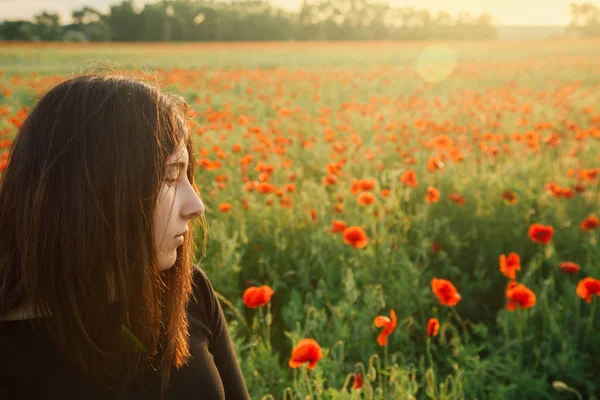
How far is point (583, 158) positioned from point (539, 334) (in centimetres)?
321

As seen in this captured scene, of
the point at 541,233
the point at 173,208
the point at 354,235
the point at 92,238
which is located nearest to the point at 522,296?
the point at 541,233

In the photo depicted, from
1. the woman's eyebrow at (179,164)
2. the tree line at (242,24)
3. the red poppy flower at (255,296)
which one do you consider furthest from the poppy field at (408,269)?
the tree line at (242,24)

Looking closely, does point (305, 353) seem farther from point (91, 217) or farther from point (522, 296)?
point (522, 296)

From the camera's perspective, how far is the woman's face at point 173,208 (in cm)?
115

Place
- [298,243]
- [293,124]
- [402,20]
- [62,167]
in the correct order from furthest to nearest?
[402,20] → [293,124] → [298,243] → [62,167]

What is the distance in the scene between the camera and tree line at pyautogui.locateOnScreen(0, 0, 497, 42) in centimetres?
3922

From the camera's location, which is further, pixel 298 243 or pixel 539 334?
pixel 298 243

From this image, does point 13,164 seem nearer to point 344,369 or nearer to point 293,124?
point 344,369

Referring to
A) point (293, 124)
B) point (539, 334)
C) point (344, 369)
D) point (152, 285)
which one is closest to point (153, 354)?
point (152, 285)

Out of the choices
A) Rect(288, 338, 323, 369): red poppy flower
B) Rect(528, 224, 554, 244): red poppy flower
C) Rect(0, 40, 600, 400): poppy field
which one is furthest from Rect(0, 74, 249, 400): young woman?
Rect(528, 224, 554, 244): red poppy flower

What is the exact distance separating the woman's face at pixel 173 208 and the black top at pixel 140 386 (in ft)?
0.81

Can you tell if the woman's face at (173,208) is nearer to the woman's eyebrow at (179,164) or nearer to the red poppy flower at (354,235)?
the woman's eyebrow at (179,164)

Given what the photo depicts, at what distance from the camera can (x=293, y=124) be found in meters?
6.77

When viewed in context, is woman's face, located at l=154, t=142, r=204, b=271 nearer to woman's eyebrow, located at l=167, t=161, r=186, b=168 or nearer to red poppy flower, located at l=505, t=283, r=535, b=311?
woman's eyebrow, located at l=167, t=161, r=186, b=168
